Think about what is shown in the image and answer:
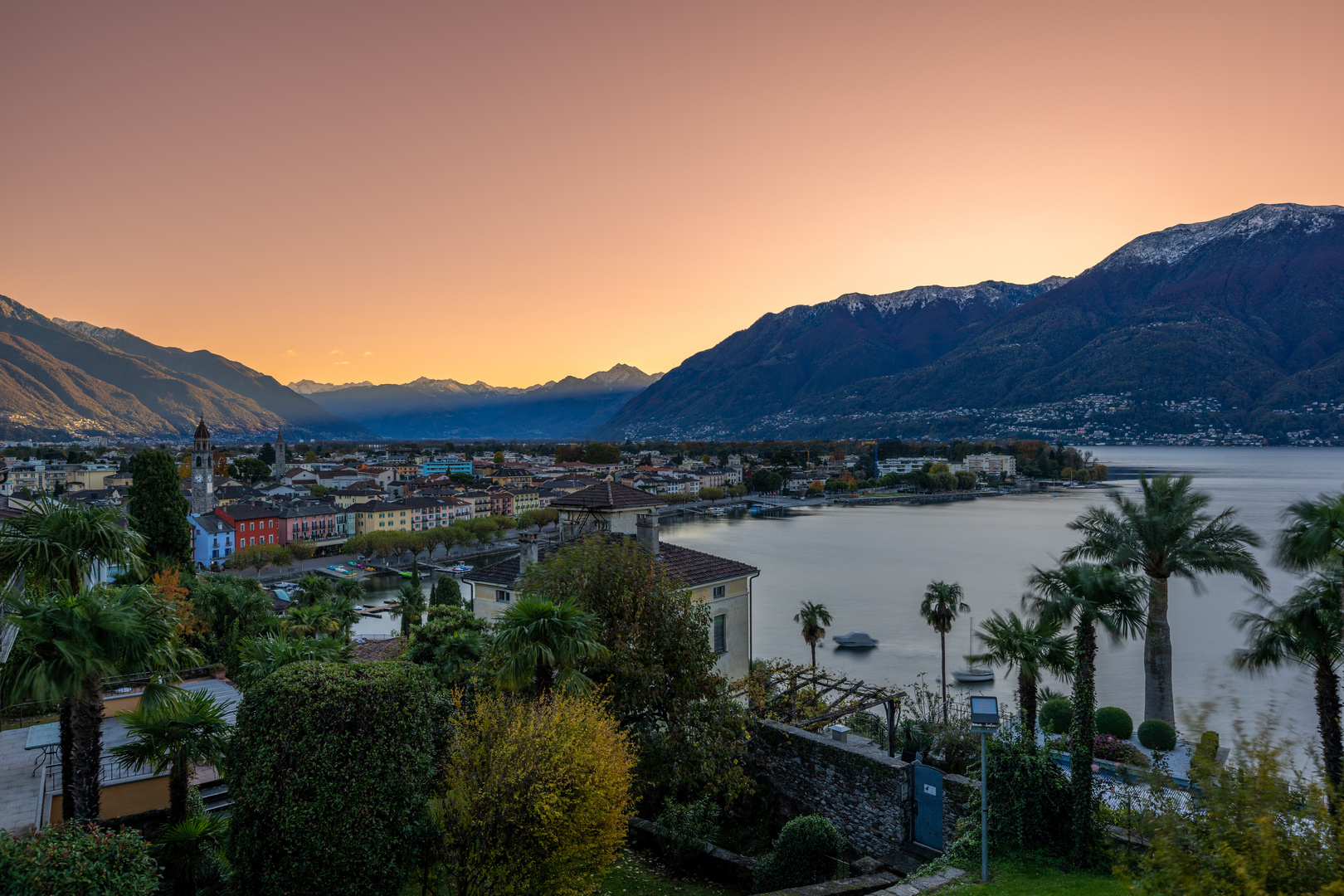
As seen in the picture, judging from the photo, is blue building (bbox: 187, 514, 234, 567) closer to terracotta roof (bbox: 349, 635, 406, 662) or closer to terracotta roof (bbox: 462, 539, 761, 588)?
terracotta roof (bbox: 349, 635, 406, 662)

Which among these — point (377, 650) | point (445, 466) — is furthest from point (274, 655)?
point (445, 466)

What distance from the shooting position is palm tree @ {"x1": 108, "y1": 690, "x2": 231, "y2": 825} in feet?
30.9

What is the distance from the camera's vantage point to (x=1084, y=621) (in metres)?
11.1

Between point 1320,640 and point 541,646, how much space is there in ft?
38.2

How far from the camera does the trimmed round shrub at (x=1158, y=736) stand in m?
17.0

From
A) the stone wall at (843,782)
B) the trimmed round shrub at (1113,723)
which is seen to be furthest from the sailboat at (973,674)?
the stone wall at (843,782)

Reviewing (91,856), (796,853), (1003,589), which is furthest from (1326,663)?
(1003,589)

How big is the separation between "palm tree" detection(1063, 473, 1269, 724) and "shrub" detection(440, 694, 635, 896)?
14.0 metres

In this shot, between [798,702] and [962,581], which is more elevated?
[798,702]

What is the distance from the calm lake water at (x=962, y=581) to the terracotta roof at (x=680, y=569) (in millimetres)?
10092

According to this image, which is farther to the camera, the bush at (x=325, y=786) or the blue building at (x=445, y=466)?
the blue building at (x=445, y=466)

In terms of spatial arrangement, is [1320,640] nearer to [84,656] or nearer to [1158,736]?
[1158,736]

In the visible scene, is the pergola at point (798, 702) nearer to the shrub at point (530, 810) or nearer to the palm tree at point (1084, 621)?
the palm tree at point (1084, 621)

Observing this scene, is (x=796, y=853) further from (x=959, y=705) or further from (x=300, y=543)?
(x=300, y=543)
